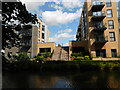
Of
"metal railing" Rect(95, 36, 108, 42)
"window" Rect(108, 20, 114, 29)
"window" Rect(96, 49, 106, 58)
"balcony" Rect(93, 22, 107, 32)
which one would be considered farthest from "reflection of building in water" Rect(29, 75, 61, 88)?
"window" Rect(108, 20, 114, 29)

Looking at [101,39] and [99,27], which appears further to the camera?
[101,39]

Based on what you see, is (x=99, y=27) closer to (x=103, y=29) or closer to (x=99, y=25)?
(x=99, y=25)

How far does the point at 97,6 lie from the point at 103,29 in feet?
15.5

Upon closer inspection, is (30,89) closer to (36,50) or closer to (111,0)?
(36,50)

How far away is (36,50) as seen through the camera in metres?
26.1

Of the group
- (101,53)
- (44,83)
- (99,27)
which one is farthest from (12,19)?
(101,53)

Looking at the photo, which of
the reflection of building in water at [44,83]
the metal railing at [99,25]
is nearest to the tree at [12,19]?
the reflection of building in water at [44,83]

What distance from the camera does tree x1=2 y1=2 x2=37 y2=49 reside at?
10.9ft

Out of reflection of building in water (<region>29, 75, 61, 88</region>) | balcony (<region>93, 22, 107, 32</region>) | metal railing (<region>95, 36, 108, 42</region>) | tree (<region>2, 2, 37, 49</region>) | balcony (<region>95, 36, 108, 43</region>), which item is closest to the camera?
tree (<region>2, 2, 37, 49</region>)

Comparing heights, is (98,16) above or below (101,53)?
above

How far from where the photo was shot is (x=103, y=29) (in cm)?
2102

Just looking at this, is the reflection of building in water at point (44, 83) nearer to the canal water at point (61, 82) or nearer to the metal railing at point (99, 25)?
the canal water at point (61, 82)

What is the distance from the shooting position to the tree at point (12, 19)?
10.9 feet

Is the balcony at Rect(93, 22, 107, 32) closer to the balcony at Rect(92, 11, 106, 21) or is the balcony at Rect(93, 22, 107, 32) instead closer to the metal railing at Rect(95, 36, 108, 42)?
the balcony at Rect(92, 11, 106, 21)
